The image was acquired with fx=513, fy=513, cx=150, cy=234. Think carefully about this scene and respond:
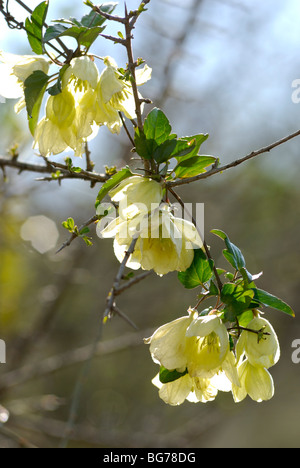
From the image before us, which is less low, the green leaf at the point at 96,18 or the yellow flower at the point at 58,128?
the green leaf at the point at 96,18

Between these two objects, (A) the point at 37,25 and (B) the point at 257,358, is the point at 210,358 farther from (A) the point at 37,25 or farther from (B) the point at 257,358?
(A) the point at 37,25

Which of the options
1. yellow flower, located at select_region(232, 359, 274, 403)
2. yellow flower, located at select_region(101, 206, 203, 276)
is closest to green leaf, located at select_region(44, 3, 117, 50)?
yellow flower, located at select_region(101, 206, 203, 276)

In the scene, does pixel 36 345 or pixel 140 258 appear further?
pixel 36 345

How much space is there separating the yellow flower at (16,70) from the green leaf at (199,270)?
0.31 metres

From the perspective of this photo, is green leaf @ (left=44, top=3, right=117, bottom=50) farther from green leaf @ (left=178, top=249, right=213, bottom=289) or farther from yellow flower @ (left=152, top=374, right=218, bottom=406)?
yellow flower @ (left=152, top=374, right=218, bottom=406)

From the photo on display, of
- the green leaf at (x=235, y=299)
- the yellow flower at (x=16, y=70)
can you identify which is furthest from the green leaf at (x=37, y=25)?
the green leaf at (x=235, y=299)

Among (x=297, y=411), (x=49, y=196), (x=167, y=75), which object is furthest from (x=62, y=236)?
(x=297, y=411)

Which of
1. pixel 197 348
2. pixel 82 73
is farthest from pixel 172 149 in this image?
pixel 197 348

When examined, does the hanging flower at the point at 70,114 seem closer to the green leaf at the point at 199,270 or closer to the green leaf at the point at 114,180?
the green leaf at the point at 114,180

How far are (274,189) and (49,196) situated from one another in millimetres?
1335

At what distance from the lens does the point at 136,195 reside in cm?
62

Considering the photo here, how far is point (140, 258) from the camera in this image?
0.67 m

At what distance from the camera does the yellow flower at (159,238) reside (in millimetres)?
612

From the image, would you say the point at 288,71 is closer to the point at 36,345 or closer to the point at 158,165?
the point at 36,345
